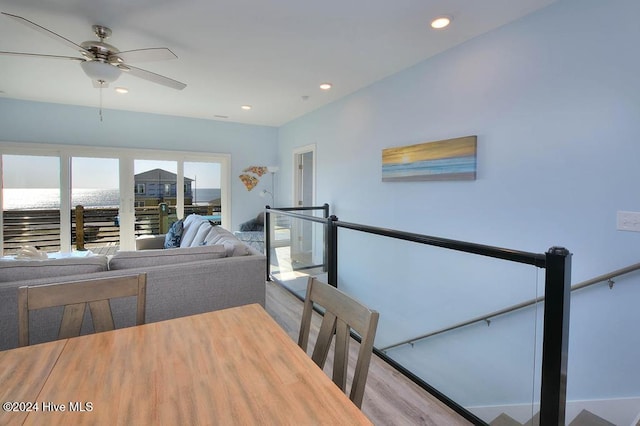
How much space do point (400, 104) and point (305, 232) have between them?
77.7 inches

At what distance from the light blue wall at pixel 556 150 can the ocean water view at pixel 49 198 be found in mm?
4722

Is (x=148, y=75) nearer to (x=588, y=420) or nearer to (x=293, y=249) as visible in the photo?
(x=293, y=249)

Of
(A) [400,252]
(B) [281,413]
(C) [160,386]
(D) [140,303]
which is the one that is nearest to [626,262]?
(A) [400,252]

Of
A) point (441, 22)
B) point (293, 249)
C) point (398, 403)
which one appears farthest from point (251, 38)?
point (398, 403)

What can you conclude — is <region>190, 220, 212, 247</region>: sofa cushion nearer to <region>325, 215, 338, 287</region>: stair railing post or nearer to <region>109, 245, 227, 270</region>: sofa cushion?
<region>109, 245, 227, 270</region>: sofa cushion

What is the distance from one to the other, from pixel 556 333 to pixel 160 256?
233cm

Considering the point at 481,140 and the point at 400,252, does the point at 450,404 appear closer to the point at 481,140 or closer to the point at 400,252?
the point at 400,252

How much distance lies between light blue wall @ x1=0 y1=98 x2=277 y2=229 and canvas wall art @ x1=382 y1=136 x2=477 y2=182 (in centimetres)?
347

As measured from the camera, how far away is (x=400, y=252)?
3.02m

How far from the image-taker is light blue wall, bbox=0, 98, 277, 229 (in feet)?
A: 15.2

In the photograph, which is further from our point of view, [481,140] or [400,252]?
[400,252]

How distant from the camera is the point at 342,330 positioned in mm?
1103

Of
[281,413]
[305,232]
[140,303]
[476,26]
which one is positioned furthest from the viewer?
[305,232]

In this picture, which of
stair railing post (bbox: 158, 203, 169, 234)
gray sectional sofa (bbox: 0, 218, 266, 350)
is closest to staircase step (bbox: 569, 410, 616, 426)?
gray sectional sofa (bbox: 0, 218, 266, 350)
